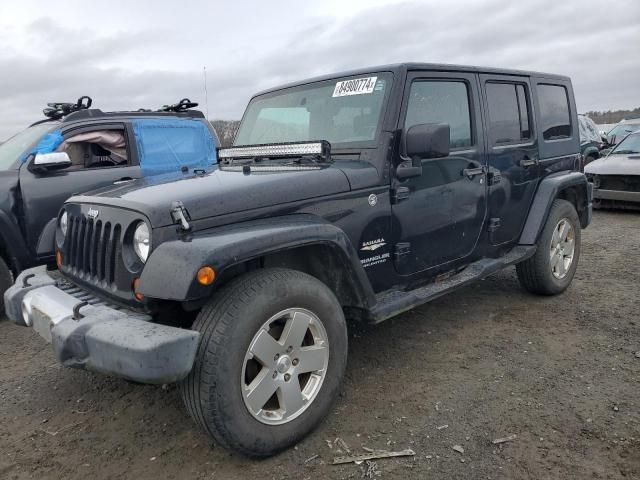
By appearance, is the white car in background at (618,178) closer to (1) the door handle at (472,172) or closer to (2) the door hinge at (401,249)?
(1) the door handle at (472,172)

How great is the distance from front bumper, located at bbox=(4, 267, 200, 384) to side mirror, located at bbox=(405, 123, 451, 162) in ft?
5.65

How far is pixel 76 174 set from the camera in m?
5.05

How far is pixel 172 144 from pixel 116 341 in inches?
166

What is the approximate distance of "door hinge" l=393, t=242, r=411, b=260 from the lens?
3225mm

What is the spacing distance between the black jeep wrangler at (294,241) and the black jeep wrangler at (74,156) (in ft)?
4.10

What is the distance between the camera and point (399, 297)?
3215 millimetres

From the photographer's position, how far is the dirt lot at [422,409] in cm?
245

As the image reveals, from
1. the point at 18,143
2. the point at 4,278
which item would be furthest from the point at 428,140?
the point at 18,143

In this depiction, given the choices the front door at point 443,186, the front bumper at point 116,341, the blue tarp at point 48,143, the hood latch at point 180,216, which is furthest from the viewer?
the blue tarp at point 48,143

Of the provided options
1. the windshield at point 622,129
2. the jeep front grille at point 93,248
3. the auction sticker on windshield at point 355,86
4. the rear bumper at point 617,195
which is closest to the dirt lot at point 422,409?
the jeep front grille at point 93,248

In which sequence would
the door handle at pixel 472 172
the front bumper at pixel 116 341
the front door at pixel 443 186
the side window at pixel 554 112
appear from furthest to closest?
the side window at pixel 554 112, the door handle at pixel 472 172, the front door at pixel 443 186, the front bumper at pixel 116 341

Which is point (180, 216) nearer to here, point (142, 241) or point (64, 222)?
point (142, 241)

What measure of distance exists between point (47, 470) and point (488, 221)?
131 inches

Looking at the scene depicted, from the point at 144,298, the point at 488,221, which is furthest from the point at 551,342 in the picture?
the point at 144,298
